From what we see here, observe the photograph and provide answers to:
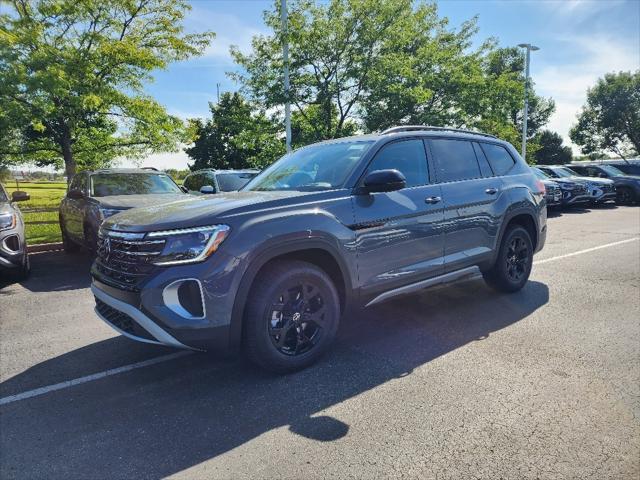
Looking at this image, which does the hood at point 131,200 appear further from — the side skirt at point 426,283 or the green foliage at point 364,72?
the green foliage at point 364,72

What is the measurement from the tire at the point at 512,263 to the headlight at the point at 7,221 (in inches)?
248

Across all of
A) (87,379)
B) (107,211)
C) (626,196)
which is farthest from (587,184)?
(87,379)

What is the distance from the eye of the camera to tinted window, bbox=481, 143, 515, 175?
508cm

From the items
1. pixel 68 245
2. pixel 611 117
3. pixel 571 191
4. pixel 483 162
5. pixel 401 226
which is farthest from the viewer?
pixel 611 117

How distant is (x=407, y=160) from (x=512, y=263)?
6.76ft

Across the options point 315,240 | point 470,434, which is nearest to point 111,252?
point 315,240

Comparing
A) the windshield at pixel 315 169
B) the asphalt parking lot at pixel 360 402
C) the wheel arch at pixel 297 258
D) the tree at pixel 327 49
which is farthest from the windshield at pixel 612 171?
the wheel arch at pixel 297 258

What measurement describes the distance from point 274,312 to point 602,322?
3297 millimetres

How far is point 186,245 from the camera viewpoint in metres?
2.88

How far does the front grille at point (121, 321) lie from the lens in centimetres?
297

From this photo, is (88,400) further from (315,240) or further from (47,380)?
(315,240)

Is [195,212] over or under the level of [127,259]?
over

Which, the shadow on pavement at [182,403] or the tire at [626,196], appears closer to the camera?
the shadow on pavement at [182,403]

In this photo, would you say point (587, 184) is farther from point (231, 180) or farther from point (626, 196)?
point (231, 180)
